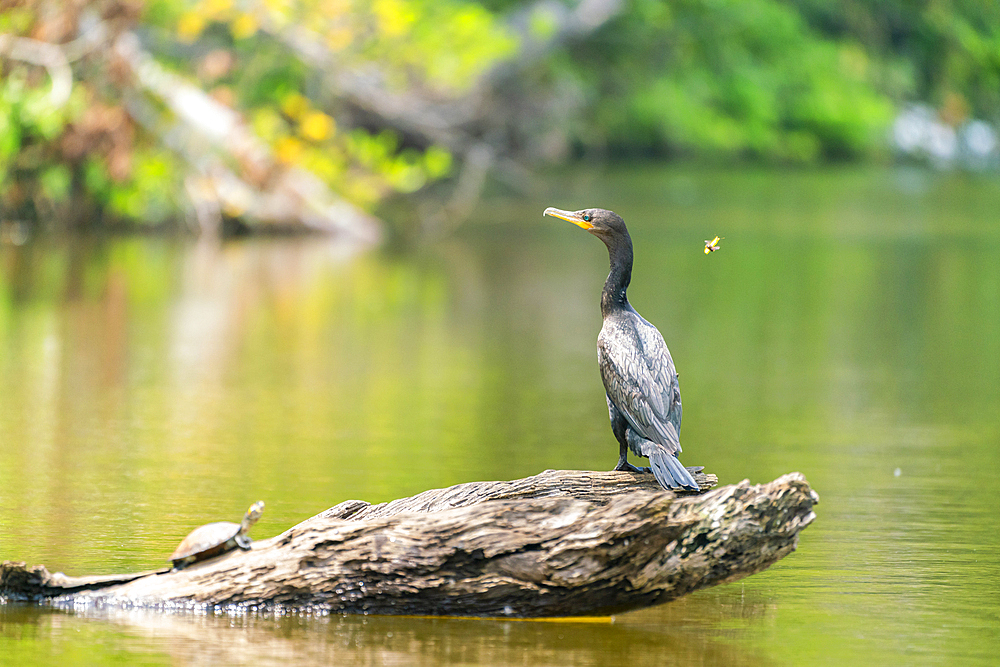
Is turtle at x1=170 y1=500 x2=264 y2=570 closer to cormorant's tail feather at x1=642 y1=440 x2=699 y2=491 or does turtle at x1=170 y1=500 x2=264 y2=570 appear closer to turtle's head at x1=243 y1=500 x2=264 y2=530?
turtle's head at x1=243 y1=500 x2=264 y2=530

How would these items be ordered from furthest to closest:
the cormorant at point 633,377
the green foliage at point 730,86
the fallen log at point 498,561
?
the green foliage at point 730,86, the cormorant at point 633,377, the fallen log at point 498,561

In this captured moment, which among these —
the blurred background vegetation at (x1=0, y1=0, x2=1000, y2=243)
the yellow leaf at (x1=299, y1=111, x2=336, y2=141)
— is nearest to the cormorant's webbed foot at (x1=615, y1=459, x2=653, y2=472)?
the blurred background vegetation at (x1=0, y1=0, x2=1000, y2=243)

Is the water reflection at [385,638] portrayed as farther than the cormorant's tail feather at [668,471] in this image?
No

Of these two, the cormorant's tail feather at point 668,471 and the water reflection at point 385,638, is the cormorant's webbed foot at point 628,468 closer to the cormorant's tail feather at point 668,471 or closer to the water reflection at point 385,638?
the cormorant's tail feather at point 668,471

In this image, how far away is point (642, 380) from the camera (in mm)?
5129

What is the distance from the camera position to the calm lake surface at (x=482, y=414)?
4758 millimetres

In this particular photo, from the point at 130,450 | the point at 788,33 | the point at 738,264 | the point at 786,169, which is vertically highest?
the point at 788,33

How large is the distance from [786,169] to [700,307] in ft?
75.4

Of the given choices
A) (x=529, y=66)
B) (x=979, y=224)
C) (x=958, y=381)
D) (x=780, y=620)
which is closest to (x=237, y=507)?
(x=780, y=620)

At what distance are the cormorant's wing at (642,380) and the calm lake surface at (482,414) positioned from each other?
2.09 feet

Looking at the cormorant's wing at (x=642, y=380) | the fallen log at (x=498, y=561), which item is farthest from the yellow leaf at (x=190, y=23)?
the fallen log at (x=498, y=561)

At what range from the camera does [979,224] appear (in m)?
23.3

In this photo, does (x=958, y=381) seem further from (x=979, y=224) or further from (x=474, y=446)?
(x=979, y=224)

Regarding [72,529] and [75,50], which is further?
[75,50]
